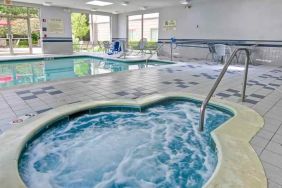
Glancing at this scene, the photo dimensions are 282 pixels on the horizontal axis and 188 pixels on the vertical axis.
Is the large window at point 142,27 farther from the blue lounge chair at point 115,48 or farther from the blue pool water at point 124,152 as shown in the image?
the blue pool water at point 124,152

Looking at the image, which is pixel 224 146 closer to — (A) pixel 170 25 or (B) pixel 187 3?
(B) pixel 187 3

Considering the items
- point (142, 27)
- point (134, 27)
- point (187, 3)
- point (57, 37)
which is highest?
point (187, 3)

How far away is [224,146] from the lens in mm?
1820

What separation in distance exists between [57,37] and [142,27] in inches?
182

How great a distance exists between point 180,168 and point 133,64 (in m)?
6.24

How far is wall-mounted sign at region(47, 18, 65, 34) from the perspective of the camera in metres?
10.3

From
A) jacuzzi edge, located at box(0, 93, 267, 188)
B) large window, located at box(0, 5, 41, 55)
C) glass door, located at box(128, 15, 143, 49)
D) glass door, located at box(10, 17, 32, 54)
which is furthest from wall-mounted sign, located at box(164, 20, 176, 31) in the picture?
jacuzzi edge, located at box(0, 93, 267, 188)

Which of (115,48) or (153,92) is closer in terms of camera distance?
(153,92)

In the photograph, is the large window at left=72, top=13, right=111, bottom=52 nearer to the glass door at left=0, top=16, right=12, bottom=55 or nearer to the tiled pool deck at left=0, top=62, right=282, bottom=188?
the glass door at left=0, top=16, right=12, bottom=55

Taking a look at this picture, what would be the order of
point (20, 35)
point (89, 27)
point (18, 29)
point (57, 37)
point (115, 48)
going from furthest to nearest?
point (89, 27)
point (18, 29)
point (115, 48)
point (20, 35)
point (57, 37)

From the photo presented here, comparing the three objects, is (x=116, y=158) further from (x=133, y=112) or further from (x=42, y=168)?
(x=133, y=112)

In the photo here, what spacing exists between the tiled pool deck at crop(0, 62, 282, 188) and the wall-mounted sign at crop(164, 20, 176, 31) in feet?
19.1

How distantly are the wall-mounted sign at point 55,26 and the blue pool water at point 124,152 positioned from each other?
358 inches

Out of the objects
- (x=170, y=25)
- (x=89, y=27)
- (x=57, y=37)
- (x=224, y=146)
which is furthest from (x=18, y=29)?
(x=224, y=146)
